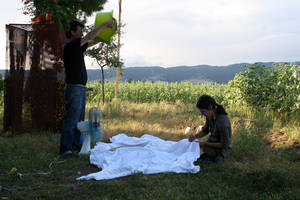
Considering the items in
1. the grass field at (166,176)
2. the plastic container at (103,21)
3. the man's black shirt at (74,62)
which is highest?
the plastic container at (103,21)

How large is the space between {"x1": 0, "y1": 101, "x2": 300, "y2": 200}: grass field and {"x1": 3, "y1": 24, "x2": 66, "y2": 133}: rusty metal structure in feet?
1.37

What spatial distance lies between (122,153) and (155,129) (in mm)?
2232

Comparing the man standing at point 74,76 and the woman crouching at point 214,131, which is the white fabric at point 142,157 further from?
the man standing at point 74,76

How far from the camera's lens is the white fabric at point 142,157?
169 inches

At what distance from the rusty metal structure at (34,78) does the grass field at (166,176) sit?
1.37 feet

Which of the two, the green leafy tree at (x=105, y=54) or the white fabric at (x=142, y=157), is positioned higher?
the green leafy tree at (x=105, y=54)

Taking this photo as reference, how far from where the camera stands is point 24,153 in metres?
5.39

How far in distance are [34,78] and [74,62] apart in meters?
2.49

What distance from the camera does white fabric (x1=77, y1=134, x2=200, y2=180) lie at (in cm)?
429

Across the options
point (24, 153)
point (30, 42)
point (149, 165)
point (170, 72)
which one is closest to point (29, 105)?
point (30, 42)

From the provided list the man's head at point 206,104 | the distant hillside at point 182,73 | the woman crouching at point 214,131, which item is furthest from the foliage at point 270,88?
the distant hillside at point 182,73

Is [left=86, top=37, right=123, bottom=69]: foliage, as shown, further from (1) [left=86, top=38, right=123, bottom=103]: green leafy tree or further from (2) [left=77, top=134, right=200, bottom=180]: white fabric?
(2) [left=77, top=134, right=200, bottom=180]: white fabric

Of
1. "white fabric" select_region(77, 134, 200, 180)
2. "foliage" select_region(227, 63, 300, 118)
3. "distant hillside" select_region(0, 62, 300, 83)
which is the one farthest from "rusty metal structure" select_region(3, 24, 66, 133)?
"distant hillside" select_region(0, 62, 300, 83)

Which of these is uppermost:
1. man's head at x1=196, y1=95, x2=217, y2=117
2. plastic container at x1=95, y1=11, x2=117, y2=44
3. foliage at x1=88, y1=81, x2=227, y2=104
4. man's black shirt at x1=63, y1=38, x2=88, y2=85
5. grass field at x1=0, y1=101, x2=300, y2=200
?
plastic container at x1=95, y1=11, x2=117, y2=44
